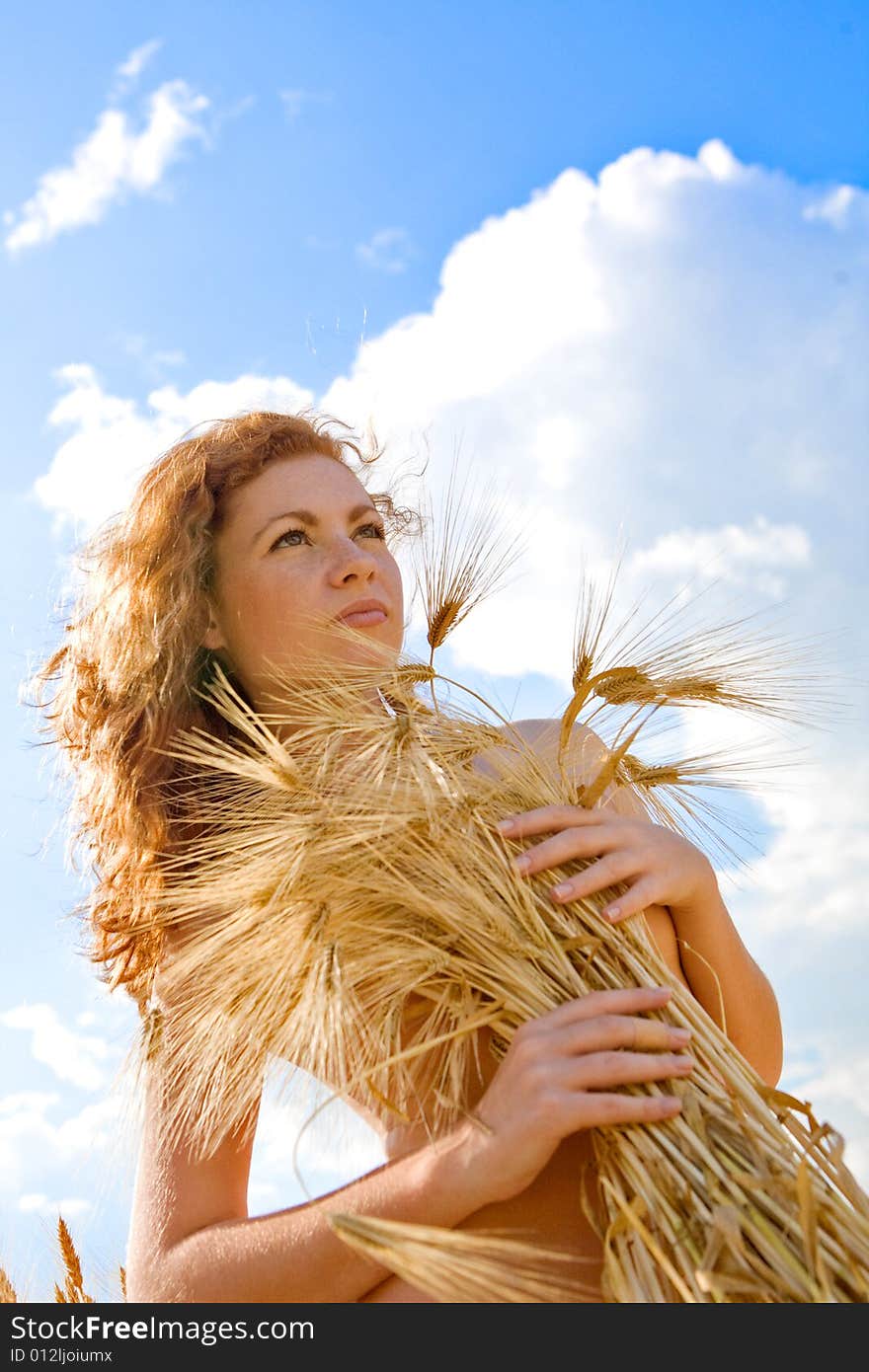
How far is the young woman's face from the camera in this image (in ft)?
5.63

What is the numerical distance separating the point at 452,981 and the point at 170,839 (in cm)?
85

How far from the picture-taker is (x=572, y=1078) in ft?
3.04

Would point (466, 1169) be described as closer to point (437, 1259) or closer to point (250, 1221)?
point (437, 1259)

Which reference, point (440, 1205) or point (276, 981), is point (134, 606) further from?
point (440, 1205)

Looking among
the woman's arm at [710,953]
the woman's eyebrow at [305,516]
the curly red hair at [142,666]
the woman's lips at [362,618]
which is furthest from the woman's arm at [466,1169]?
the woman's eyebrow at [305,516]

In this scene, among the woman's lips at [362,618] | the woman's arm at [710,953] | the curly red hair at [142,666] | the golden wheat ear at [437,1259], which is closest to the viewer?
the golden wheat ear at [437,1259]

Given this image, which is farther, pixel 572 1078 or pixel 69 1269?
pixel 69 1269

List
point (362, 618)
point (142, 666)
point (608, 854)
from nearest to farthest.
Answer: point (608, 854) → point (362, 618) → point (142, 666)

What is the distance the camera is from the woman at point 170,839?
968mm

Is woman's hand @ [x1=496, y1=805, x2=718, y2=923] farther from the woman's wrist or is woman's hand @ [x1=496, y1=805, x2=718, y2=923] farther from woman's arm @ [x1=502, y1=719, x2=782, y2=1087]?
the woman's wrist

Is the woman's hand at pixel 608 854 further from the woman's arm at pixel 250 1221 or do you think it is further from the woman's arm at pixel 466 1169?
the woman's arm at pixel 250 1221

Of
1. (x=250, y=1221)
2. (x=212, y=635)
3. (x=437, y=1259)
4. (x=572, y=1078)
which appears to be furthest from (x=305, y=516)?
(x=437, y=1259)

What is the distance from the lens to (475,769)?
118cm

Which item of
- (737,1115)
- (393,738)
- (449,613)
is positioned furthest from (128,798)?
(737,1115)
